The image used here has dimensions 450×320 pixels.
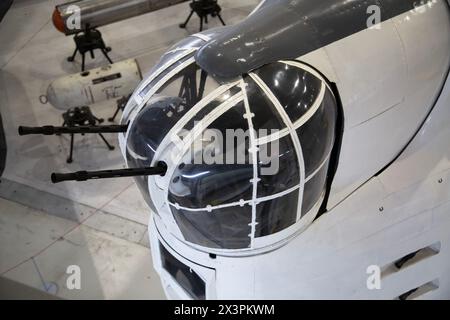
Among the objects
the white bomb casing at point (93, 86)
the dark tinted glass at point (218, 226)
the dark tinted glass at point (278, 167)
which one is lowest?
the dark tinted glass at point (218, 226)

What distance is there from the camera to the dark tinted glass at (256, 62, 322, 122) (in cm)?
274

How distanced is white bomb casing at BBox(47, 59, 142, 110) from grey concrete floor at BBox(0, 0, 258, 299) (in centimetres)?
55

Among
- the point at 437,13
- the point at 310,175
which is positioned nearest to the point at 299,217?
the point at 310,175

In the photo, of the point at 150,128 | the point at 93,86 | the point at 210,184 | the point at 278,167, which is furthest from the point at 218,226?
the point at 93,86

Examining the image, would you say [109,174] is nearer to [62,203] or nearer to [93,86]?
[62,203]

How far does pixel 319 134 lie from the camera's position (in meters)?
2.83

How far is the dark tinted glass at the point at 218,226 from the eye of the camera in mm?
2898

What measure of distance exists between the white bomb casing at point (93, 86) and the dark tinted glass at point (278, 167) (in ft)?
14.8

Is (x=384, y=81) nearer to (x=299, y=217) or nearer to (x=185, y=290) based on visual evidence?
(x=299, y=217)

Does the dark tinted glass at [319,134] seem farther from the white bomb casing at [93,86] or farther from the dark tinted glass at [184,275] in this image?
the white bomb casing at [93,86]

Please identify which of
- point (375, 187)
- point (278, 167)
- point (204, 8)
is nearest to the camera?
point (278, 167)

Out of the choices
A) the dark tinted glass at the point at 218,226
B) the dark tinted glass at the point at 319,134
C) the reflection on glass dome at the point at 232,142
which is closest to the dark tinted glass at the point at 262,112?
the reflection on glass dome at the point at 232,142

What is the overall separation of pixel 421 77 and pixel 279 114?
96 centimetres

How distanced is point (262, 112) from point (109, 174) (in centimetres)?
82
